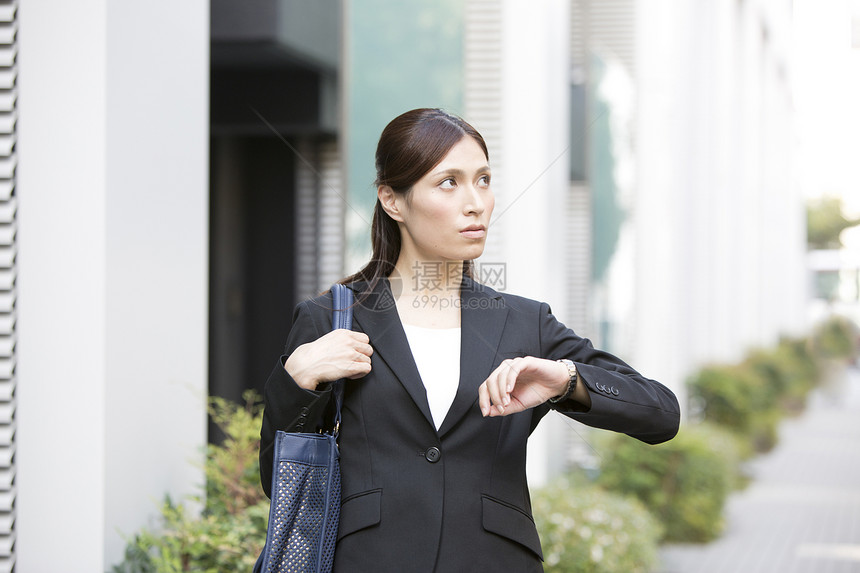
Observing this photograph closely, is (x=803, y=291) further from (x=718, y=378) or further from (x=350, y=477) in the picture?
(x=350, y=477)

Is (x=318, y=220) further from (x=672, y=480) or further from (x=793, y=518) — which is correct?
(x=793, y=518)

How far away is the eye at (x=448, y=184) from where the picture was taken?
227 centimetres

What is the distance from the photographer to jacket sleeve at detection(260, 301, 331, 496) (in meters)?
2.15

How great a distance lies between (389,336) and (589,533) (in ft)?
12.7

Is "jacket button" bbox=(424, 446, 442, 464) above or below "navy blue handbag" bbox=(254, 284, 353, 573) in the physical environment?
above

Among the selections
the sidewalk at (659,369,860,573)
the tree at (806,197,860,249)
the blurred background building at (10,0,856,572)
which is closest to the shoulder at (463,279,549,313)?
the blurred background building at (10,0,856,572)

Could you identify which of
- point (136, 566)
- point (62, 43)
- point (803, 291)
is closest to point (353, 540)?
point (136, 566)

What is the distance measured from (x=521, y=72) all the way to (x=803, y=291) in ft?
97.9

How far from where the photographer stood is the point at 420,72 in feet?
20.3

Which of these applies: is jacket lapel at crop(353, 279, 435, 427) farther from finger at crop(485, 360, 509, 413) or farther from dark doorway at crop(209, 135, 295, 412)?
dark doorway at crop(209, 135, 295, 412)

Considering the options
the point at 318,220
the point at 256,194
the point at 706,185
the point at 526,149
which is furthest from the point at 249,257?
the point at 706,185

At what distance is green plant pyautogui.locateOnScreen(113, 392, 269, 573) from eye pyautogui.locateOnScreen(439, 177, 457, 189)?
1680 mm

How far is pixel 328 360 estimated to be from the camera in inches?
84.2

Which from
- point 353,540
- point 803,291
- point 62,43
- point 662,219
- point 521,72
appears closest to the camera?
point 353,540
